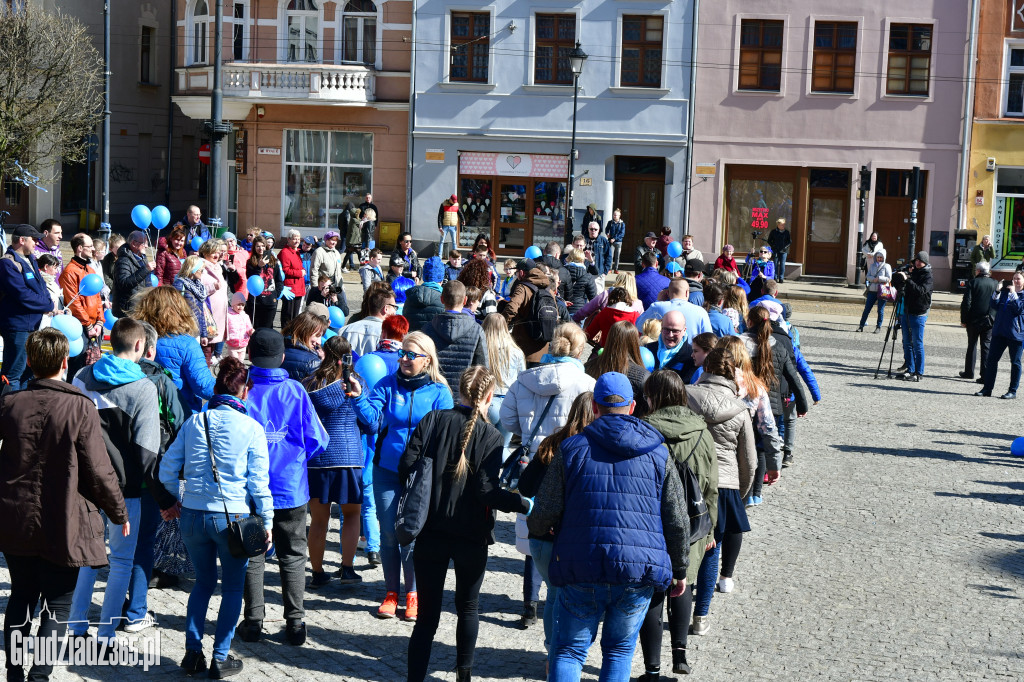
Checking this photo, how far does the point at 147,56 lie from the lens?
41.3 meters

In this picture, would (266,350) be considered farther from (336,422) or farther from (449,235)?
(449,235)

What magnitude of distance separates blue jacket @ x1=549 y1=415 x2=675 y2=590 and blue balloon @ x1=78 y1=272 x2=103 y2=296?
8.20 m

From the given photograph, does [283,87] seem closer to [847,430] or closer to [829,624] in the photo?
[847,430]

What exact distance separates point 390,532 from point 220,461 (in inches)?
54.4

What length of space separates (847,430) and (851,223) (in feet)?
63.6

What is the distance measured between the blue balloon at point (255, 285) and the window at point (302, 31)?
21481mm

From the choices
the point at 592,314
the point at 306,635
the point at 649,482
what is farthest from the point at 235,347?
the point at 649,482

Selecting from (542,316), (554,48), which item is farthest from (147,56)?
(542,316)

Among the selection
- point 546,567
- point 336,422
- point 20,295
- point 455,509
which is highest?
point 20,295

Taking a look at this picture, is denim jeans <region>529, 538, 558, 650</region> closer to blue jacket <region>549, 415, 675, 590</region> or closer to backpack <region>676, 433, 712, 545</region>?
blue jacket <region>549, 415, 675, 590</region>

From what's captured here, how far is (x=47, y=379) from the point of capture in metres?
5.78

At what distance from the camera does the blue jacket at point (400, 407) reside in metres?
7.01

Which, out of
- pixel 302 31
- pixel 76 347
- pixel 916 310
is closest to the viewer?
pixel 76 347

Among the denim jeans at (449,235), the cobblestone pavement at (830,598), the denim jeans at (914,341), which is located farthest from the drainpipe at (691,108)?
the cobblestone pavement at (830,598)
